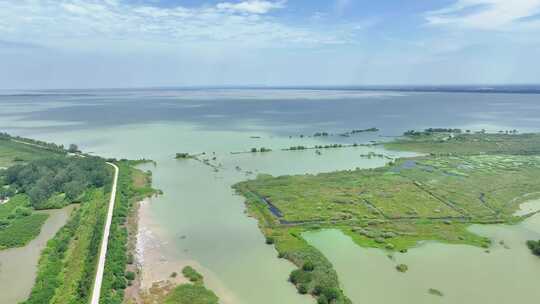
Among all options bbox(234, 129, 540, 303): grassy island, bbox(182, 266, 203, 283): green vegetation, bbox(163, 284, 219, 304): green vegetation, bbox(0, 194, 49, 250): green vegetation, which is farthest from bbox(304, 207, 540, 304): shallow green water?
bbox(0, 194, 49, 250): green vegetation

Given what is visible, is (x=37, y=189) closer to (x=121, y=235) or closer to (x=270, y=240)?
(x=121, y=235)

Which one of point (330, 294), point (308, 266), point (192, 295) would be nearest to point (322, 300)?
point (330, 294)

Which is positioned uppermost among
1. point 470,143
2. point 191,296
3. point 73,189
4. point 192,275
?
point 470,143

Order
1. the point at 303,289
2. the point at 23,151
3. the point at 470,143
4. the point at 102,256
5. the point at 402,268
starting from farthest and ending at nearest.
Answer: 1. the point at 470,143
2. the point at 23,151
3. the point at 102,256
4. the point at 402,268
5. the point at 303,289

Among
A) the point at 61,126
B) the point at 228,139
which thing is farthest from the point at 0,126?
the point at 228,139

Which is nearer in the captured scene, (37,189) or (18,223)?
(18,223)

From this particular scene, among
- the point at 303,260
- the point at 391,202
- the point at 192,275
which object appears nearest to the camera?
the point at 192,275

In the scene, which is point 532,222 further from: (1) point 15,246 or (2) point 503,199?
(1) point 15,246

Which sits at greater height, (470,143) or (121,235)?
(470,143)

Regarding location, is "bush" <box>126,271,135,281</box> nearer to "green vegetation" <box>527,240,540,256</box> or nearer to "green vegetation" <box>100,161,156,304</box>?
"green vegetation" <box>100,161,156,304</box>
